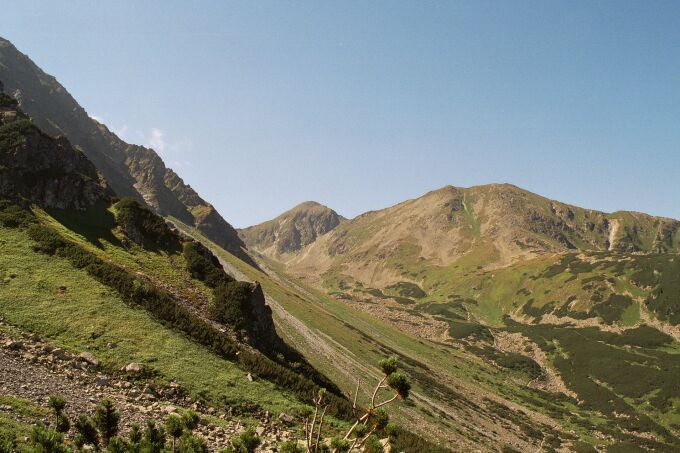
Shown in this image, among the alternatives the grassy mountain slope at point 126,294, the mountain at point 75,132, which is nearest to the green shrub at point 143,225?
the grassy mountain slope at point 126,294

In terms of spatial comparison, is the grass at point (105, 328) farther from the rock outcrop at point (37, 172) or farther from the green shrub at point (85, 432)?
the rock outcrop at point (37, 172)

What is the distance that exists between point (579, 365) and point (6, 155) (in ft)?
476

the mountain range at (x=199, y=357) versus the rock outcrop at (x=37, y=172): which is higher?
the rock outcrop at (x=37, y=172)

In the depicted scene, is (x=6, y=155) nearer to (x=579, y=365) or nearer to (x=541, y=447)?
(x=541, y=447)

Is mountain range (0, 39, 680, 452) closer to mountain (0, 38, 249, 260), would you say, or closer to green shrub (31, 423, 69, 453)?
green shrub (31, 423, 69, 453)

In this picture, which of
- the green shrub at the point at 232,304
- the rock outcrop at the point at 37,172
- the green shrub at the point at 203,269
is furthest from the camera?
the rock outcrop at the point at 37,172

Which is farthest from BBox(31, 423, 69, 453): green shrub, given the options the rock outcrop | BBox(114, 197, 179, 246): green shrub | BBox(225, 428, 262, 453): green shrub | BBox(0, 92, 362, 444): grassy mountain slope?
the rock outcrop

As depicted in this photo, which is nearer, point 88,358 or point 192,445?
point 192,445

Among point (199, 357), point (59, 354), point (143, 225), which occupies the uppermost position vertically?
point (143, 225)

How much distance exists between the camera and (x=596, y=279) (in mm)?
180250

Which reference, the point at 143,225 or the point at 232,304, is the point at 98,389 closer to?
the point at 232,304

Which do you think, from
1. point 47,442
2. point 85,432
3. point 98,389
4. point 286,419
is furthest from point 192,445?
point 286,419

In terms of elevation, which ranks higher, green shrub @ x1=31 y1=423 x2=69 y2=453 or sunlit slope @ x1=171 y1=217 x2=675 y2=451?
green shrub @ x1=31 y1=423 x2=69 y2=453

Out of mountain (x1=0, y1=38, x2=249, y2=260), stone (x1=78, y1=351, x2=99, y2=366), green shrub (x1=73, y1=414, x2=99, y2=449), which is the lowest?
stone (x1=78, y1=351, x2=99, y2=366)
